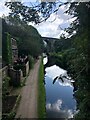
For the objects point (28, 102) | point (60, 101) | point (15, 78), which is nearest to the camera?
point (28, 102)

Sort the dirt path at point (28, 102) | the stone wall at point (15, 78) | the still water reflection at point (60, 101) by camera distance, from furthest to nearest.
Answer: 1. the stone wall at point (15, 78)
2. the still water reflection at point (60, 101)
3. the dirt path at point (28, 102)

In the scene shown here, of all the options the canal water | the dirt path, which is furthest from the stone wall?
the canal water

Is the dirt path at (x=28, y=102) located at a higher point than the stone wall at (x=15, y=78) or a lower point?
lower

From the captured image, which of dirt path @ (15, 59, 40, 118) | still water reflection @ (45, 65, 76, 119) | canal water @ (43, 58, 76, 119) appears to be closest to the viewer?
dirt path @ (15, 59, 40, 118)

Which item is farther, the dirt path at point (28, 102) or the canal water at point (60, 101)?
the canal water at point (60, 101)

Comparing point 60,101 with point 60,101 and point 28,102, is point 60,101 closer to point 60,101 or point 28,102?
point 60,101

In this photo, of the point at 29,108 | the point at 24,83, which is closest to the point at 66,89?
the point at 24,83

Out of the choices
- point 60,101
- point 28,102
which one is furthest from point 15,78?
point 28,102

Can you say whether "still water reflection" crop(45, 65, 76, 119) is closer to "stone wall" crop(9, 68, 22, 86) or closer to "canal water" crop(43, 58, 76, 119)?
"canal water" crop(43, 58, 76, 119)

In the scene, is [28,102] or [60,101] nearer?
[28,102]

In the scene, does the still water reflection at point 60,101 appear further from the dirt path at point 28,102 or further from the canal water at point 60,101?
the dirt path at point 28,102

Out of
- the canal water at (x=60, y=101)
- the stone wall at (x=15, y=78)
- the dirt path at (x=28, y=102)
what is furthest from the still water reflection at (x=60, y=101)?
the stone wall at (x=15, y=78)

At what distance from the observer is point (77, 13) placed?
764 centimetres

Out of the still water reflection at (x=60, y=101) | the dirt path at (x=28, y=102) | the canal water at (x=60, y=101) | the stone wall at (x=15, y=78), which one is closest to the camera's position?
the dirt path at (x=28, y=102)
